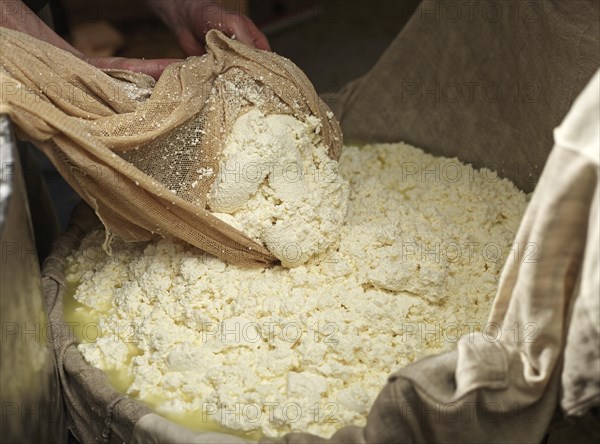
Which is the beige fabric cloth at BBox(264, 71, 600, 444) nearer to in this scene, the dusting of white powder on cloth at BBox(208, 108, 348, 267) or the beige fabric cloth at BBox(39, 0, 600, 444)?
the beige fabric cloth at BBox(39, 0, 600, 444)

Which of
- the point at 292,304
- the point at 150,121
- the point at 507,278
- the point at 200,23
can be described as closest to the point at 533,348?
the point at 507,278

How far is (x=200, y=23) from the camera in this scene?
5.25 ft

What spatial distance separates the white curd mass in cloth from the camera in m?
1.22

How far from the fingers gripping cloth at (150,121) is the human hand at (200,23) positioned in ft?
0.37

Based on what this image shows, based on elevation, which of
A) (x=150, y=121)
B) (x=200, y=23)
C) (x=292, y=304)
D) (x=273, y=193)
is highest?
(x=200, y=23)

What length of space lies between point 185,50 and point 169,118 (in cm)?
44

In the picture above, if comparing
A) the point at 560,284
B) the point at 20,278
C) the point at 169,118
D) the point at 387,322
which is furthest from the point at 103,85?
the point at 560,284

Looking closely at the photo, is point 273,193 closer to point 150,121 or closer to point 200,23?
point 150,121

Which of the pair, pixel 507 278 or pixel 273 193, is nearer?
pixel 507 278

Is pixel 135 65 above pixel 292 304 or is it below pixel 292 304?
above

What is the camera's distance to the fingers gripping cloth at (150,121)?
118 cm

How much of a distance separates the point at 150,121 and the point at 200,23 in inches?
15.9

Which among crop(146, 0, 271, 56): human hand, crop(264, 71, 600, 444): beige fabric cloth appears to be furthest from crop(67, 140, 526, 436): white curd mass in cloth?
crop(146, 0, 271, 56): human hand

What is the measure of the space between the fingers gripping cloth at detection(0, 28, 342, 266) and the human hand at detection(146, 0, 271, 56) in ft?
0.37
